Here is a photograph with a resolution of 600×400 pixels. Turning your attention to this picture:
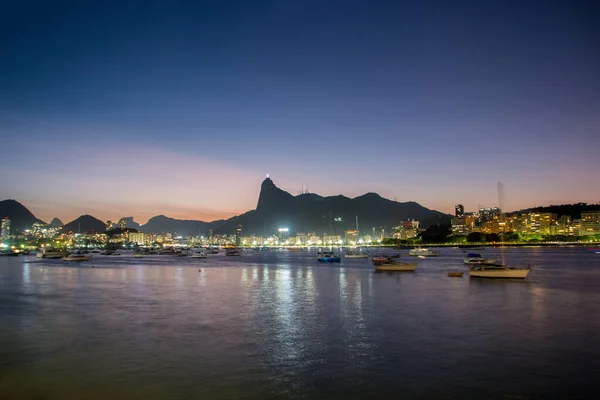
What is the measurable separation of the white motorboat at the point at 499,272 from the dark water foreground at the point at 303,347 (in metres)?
12.5

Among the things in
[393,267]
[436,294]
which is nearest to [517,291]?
[436,294]

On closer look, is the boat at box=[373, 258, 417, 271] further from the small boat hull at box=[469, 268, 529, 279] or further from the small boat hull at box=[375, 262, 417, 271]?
the small boat hull at box=[469, 268, 529, 279]

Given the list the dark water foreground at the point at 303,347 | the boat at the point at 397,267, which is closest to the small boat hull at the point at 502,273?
the dark water foreground at the point at 303,347

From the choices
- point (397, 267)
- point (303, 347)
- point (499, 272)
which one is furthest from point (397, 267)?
point (303, 347)

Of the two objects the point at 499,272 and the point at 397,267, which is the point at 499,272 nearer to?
the point at 499,272

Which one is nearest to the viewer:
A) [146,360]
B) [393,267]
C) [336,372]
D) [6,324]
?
[336,372]

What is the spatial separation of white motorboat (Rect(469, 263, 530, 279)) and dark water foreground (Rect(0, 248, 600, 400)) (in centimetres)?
1251

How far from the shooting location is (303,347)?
57.3 ft

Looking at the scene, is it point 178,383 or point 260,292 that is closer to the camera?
point 178,383

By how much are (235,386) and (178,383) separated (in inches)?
68.1

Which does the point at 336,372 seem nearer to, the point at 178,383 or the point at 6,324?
the point at 178,383

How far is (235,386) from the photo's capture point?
42.2 ft

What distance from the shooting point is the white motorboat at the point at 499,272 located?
46.0 meters

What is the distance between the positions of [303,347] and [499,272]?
35806 millimetres
